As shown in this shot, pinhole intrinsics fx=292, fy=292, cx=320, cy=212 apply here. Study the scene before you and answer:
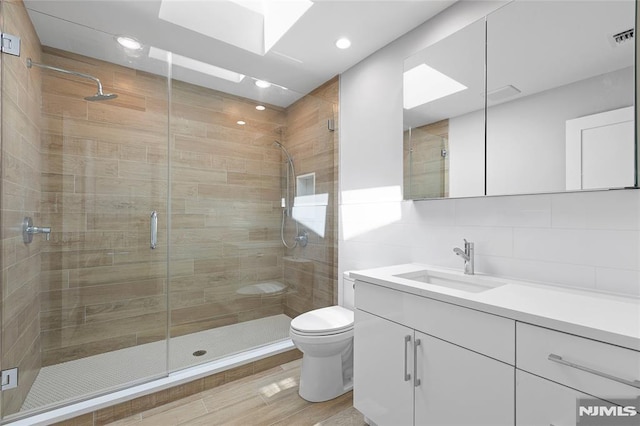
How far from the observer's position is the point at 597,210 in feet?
4.06

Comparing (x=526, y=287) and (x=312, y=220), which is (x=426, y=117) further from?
(x=312, y=220)

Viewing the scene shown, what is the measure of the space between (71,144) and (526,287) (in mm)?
2932

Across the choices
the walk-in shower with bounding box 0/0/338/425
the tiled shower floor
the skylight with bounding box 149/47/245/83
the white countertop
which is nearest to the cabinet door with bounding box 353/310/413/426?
the white countertop

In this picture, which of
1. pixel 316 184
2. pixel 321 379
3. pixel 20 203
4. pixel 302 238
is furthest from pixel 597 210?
pixel 20 203

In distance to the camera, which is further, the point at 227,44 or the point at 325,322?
the point at 227,44

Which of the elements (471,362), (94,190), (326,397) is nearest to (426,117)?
(471,362)

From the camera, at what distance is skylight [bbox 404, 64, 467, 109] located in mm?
1725

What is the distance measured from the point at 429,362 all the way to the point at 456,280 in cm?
51

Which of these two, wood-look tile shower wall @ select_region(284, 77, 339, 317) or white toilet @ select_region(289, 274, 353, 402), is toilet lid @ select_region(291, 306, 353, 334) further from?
wood-look tile shower wall @ select_region(284, 77, 339, 317)

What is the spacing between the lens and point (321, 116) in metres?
2.79

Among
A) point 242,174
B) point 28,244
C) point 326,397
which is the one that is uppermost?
point 242,174

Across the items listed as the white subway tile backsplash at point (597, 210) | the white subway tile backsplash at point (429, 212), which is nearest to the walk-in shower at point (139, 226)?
the white subway tile backsplash at point (429, 212)

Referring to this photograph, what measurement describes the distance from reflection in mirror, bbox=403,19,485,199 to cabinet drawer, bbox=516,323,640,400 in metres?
0.82

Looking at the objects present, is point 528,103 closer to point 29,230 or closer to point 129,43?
point 129,43
